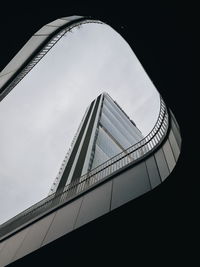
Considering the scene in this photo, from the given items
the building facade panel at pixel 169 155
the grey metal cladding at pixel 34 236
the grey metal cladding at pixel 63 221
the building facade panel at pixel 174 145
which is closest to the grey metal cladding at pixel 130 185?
the building facade panel at pixel 169 155

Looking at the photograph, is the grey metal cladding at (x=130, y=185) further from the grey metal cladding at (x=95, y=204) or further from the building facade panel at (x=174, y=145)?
the building facade panel at (x=174, y=145)

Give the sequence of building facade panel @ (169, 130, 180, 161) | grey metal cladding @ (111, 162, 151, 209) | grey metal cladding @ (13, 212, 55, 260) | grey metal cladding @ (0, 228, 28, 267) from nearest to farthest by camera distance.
→ 1. building facade panel @ (169, 130, 180, 161)
2. grey metal cladding @ (111, 162, 151, 209)
3. grey metal cladding @ (13, 212, 55, 260)
4. grey metal cladding @ (0, 228, 28, 267)

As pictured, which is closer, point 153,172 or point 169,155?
point 169,155

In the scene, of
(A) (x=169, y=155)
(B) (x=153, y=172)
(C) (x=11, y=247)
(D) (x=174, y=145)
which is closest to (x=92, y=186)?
(B) (x=153, y=172)

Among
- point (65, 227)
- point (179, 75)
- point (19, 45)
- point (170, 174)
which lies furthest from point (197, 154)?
point (19, 45)

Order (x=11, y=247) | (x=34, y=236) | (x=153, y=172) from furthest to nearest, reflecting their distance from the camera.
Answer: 1. (x=11, y=247)
2. (x=34, y=236)
3. (x=153, y=172)

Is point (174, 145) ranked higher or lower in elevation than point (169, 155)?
higher

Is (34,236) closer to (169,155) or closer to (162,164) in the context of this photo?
(162,164)

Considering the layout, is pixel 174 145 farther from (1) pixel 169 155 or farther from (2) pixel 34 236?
(2) pixel 34 236

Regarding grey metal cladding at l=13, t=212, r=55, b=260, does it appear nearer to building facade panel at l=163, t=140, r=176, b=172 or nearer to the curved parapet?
the curved parapet

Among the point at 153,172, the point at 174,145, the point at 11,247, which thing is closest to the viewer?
the point at 174,145

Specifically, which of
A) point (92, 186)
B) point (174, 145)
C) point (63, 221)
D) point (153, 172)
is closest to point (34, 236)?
point (63, 221)

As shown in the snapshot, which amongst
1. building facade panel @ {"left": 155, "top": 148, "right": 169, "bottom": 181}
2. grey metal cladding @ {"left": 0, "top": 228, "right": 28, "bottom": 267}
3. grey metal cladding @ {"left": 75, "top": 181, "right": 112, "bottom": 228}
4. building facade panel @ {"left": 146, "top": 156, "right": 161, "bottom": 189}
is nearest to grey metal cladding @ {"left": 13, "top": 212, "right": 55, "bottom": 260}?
grey metal cladding @ {"left": 0, "top": 228, "right": 28, "bottom": 267}

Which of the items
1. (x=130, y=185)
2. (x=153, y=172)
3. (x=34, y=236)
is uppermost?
(x=34, y=236)
